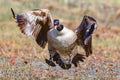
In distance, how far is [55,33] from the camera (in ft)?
35.5

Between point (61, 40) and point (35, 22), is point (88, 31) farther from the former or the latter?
point (35, 22)

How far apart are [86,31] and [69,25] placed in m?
14.8

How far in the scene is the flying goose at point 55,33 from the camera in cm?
1092

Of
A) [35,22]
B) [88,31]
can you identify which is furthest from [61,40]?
[35,22]

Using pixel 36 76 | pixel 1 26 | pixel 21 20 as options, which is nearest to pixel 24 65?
pixel 36 76

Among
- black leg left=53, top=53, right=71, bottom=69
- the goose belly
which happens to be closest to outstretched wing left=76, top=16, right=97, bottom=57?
the goose belly

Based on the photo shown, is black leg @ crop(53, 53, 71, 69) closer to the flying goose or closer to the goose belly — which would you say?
the flying goose

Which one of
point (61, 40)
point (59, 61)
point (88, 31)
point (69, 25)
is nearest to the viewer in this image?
point (61, 40)

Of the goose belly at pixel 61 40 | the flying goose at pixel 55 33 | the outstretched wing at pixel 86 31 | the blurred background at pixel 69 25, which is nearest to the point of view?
the goose belly at pixel 61 40

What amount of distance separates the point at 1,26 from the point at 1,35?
2.79 meters

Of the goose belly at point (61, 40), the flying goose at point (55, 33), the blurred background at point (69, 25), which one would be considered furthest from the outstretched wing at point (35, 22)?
the blurred background at point (69, 25)

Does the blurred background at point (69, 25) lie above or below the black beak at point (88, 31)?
below

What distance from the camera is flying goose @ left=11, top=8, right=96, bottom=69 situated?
35.8 feet

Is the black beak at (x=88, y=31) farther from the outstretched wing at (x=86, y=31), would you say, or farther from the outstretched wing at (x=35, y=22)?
the outstretched wing at (x=35, y=22)
